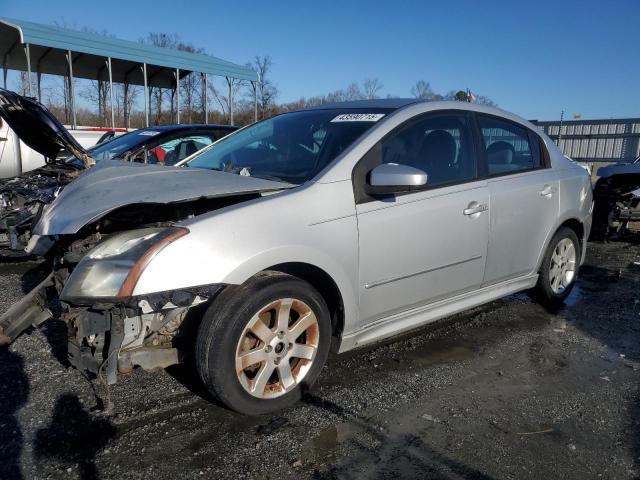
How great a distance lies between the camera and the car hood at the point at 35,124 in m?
5.04

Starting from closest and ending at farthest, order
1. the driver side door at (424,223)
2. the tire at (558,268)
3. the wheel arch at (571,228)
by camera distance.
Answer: the driver side door at (424,223) → the wheel arch at (571,228) → the tire at (558,268)

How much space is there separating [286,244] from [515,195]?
2.10 meters

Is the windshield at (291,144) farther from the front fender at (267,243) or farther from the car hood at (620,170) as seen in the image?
the car hood at (620,170)

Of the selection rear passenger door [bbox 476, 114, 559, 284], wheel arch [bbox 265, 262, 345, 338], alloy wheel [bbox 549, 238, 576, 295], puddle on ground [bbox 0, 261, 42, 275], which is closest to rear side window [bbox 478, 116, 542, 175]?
rear passenger door [bbox 476, 114, 559, 284]

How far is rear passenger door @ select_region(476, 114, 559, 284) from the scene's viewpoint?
3.83m

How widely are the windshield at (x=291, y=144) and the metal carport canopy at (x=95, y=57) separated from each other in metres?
10.1

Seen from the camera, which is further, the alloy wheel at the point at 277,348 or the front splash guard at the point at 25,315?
the front splash guard at the point at 25,315

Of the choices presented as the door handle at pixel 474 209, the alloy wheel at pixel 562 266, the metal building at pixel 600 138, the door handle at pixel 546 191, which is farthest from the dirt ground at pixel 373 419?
the metal building at pixel 600 138

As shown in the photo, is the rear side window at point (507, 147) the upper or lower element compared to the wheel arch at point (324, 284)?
upper

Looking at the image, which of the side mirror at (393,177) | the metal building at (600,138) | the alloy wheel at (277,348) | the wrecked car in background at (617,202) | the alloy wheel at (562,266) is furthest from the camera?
the metal building at (600,138)

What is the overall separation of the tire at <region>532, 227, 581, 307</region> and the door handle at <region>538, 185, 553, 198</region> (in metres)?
0.43

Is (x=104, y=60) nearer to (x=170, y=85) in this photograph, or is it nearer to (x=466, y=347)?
(x=170, y=85)

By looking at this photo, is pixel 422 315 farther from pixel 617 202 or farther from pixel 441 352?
pixel 617 202

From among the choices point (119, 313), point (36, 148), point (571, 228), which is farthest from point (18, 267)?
point (571, 228)
